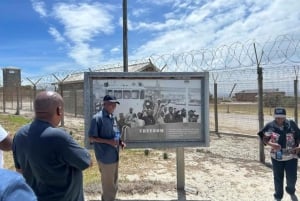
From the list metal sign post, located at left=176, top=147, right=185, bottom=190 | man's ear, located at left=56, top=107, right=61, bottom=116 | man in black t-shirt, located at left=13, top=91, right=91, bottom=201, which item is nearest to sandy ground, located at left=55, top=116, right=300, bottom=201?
metal sign post, located at left=176, top=147, right=185, bottom=190

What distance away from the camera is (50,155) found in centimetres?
301

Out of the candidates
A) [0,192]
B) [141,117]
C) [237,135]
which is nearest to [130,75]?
[141,117]

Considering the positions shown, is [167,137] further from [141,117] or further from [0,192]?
[0,192]

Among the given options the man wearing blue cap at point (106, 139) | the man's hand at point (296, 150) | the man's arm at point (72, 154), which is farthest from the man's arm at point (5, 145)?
the man's hand at point (296, 150)

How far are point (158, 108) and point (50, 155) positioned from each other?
13.2 feet

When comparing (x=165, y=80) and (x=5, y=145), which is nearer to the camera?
(x=5, y=145)

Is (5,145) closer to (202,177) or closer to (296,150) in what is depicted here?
(296,150)

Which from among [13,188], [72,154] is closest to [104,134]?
[72,154]

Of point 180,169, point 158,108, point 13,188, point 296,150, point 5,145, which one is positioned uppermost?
point 158,108

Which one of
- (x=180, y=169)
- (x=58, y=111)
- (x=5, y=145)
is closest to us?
(x=58, y=111)

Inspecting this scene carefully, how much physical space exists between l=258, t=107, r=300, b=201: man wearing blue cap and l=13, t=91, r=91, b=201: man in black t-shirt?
Answer: 375 centimetres

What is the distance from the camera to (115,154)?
576 centimetres

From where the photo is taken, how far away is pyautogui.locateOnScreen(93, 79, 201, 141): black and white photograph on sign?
6.89 meters

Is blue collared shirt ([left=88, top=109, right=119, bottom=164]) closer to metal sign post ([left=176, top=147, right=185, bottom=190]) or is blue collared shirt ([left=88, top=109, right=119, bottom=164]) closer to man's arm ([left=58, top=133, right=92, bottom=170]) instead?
metal sign post ([left=176, top=147, right=185, bottom=190])
